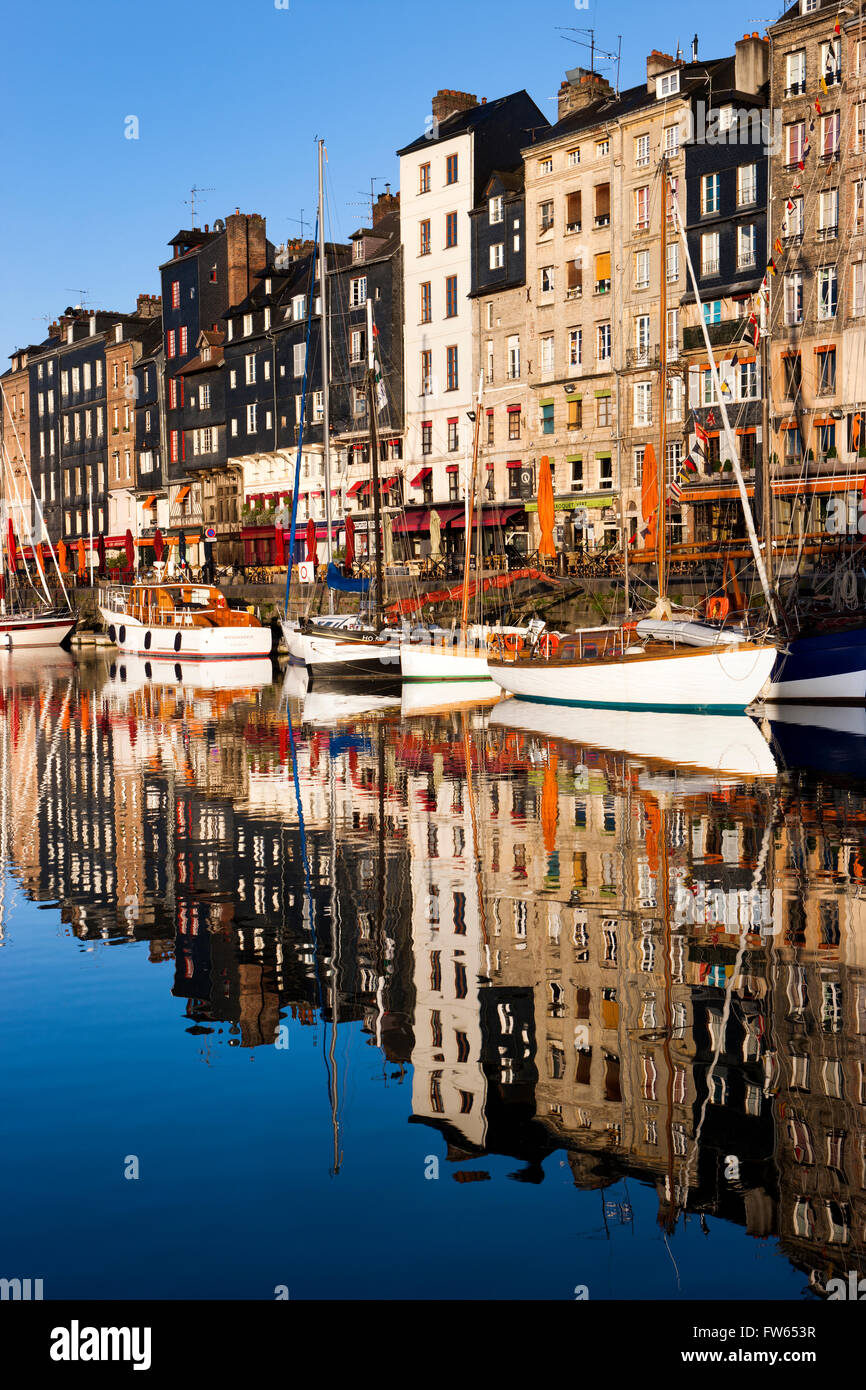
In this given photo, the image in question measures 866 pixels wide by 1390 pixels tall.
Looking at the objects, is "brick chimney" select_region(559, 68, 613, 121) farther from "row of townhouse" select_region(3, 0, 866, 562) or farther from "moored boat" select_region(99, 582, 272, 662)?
"moored boat" select_region(99, 582, 272, 662)

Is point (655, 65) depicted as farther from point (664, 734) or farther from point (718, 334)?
point (664, 734)

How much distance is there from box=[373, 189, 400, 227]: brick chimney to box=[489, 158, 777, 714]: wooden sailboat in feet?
142

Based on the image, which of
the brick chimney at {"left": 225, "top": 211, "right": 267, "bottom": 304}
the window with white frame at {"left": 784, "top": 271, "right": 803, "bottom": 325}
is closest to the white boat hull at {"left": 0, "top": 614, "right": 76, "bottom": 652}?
the brick chimney at {"left": 225, "top": 211, "right": 267, "bottom": 304}

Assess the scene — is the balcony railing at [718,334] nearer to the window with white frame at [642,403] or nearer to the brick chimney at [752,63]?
the window with white frame at [642,403]

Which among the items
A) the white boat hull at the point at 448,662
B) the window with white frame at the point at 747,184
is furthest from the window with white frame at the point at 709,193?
the white boat hull at the point at 448,662

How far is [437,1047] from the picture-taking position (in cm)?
986

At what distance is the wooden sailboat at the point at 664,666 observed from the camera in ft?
106

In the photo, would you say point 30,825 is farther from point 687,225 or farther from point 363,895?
point 687,225

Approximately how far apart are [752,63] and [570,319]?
12120 millimetres

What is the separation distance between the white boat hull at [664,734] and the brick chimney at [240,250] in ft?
185

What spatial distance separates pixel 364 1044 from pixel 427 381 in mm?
61605

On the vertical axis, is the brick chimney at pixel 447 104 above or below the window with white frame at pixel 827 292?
above

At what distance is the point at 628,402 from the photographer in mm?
57750
